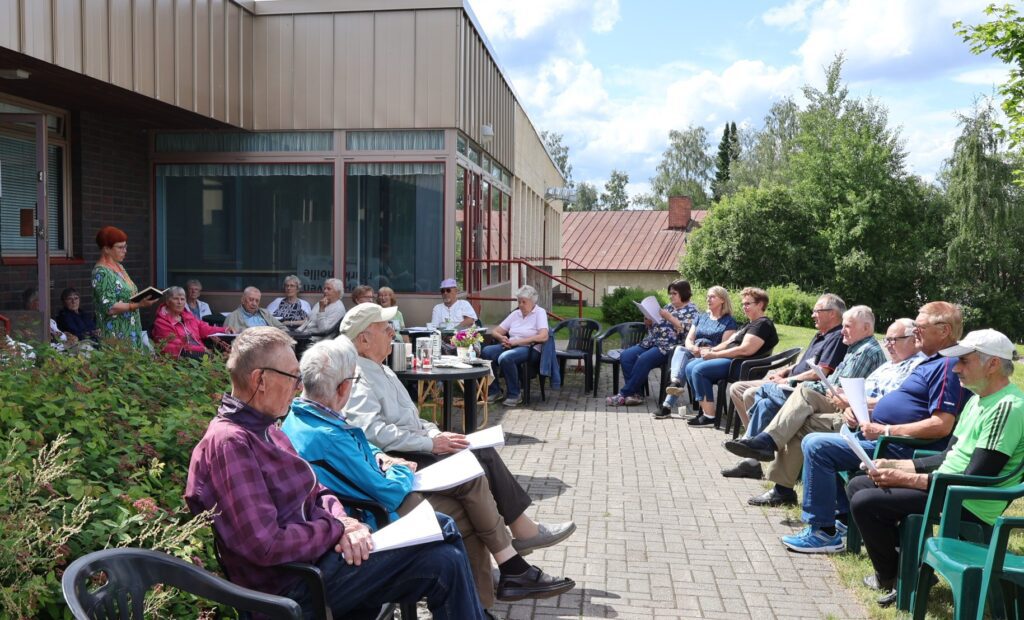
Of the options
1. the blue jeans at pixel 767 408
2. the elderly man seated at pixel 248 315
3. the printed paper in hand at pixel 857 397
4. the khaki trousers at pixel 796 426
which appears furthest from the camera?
the elderly man seated at pixel 248 315

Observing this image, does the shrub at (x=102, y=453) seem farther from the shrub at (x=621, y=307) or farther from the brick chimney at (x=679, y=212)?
the brick chimney at (x=679, y=212)

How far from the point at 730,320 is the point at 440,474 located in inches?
230

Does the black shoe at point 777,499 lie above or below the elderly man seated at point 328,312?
below

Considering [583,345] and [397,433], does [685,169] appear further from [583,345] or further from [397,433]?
[397,433]

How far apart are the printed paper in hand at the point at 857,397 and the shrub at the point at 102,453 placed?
11.2 ft

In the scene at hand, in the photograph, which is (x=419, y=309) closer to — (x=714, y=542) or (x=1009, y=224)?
(x=714, y=542)

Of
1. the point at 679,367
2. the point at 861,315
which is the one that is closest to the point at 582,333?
the point at 679,367

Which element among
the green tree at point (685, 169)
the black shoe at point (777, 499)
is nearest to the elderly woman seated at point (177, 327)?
the black shoe at point (777, 499)

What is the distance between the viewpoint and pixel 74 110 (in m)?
10.3

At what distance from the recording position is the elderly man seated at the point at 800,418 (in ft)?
19.0

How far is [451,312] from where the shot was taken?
10633 millimetres

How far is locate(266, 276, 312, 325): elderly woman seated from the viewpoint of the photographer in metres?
10.8

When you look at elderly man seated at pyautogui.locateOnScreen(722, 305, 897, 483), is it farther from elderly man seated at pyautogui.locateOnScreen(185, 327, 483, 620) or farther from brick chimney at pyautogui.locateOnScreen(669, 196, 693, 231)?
brick chimney at pyautogui.locateOnScreen(669, 196, 693, 231)

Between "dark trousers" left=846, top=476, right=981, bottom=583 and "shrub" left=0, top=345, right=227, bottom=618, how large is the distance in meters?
2.93
